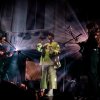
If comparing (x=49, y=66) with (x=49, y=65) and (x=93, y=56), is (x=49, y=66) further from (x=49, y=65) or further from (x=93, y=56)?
(x=93, y=56)

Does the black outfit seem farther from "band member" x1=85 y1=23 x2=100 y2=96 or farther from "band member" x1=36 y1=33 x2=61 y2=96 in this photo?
"band member" x1=36 y1=33 x2=61 y2=96

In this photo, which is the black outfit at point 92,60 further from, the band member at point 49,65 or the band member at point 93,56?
the band member at point 49,65

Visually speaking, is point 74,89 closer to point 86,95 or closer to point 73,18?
point 86,95

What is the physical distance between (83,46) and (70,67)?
3.27 meters

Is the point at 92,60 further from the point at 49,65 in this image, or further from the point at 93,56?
the point at 49,65

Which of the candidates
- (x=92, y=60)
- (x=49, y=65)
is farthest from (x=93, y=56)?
(x=49, y=65)

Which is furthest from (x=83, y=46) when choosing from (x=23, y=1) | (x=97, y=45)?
(x=23, y=1)

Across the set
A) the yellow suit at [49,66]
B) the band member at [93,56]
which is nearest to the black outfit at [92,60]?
the band member at [93,56]

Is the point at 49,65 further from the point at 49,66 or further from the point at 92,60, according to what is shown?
the point at 92,60

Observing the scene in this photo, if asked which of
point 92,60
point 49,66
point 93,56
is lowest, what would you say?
point 49,66

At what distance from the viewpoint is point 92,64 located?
23.9ft

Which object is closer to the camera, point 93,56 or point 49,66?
point 93,56

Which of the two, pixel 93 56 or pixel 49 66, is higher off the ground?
pixel 93 56

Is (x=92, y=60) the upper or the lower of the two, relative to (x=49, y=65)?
upper
